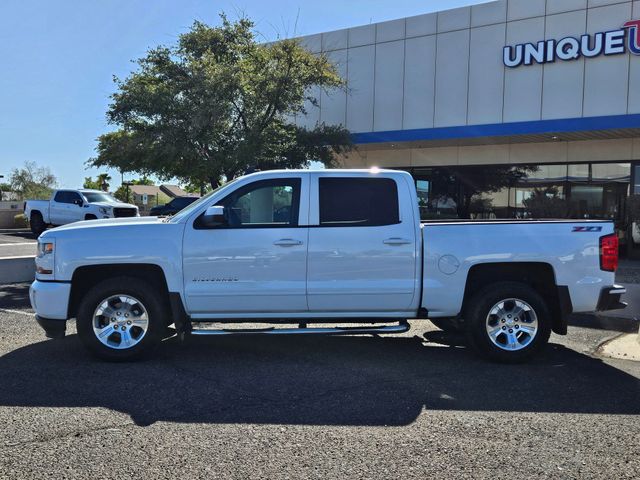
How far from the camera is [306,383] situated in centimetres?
565

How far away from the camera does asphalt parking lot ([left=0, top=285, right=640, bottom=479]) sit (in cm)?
390

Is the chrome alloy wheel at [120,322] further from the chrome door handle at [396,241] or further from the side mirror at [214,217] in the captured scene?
the chrome door handle at [396,241]

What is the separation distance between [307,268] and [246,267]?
0.64 m

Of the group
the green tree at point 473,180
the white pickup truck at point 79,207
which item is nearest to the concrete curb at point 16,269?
the white pickup truck at point 79,207

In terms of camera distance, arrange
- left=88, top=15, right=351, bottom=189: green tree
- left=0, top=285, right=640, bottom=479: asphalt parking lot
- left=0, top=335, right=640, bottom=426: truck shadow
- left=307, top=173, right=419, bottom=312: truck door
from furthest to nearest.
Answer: left=88, top=15, right=351, bottom=189: green tree, left=307, top=173, right=419, bottom=312: truck door, left=0, top=335, right=640, bottom=426: truck shadow, left=0, top=285, right=640, bottom=479: asphalt parking lot

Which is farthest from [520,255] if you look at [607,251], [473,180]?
[473,180]

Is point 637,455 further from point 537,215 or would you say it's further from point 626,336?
point 537,215

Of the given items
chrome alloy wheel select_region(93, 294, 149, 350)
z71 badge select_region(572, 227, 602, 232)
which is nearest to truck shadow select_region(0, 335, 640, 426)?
chrome alloy wheel select_region(93, 294, 149, 350)

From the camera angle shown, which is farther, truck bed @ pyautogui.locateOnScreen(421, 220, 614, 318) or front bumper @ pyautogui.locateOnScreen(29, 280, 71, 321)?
truck bed @ pyautogui.locateOnScreen(421, 220, 614, 318)

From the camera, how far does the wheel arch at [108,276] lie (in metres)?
6.40

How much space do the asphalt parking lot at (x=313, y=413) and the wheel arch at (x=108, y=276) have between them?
680mm

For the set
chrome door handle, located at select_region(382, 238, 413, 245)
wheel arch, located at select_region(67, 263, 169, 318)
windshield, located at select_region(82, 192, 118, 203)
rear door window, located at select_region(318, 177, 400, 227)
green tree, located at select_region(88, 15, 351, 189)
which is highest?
green tree, located at select_region(88, 15, 351, 189)

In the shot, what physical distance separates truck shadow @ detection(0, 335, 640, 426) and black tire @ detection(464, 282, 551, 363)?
0.16 meters

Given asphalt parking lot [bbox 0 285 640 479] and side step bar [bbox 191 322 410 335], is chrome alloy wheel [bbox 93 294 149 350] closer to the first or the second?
asphalt parking lot [bbox 0 285 640 479]
